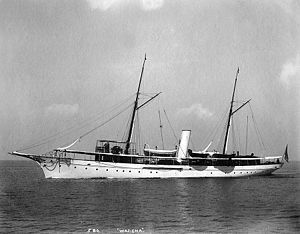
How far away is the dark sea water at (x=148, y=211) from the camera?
24812mm

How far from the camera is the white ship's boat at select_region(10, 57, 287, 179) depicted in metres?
53.6

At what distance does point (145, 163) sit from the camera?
57188 millimetres

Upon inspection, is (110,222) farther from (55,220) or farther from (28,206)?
(28,206)

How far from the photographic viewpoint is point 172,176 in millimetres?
58969

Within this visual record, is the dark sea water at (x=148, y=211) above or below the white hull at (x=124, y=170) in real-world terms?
below

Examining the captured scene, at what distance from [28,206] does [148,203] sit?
947cm

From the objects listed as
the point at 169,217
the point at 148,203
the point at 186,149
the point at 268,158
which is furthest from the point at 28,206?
the point at 268,158

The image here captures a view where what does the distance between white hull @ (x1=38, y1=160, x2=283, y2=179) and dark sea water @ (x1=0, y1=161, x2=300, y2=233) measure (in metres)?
8.24

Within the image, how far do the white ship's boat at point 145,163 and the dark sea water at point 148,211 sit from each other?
8.37 meters

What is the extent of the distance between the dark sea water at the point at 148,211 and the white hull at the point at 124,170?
8236mm

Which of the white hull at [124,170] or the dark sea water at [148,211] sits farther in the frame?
the white hull at [124,170]

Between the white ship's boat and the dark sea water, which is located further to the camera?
the white ship's boat

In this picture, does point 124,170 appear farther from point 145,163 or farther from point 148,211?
point 148,211

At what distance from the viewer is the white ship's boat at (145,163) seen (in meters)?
53.6
